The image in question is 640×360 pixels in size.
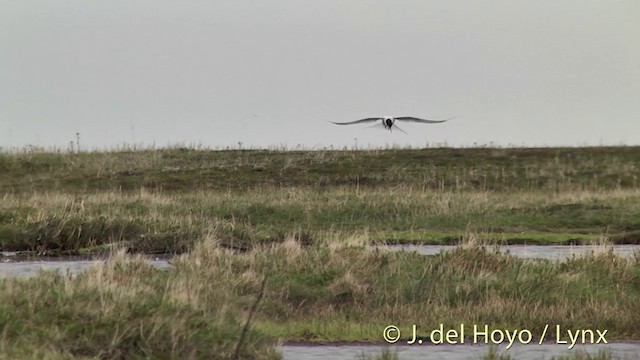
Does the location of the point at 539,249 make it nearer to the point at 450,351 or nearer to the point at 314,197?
the point at 314,197

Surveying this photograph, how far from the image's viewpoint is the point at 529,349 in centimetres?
1639

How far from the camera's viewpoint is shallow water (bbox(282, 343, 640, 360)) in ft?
51.0

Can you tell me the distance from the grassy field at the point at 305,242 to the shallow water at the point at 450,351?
22.3 inches

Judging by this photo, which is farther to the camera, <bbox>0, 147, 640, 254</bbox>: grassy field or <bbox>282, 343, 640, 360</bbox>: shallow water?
<bbox>0, 147, 640, 254</bbox>: grassy field

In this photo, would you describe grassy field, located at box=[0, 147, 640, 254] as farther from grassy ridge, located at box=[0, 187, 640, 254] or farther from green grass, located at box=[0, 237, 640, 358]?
green grass, located at box=[0, 237, 640, 358]

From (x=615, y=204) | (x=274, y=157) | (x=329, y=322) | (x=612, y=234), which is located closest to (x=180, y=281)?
(x=329, y=322)

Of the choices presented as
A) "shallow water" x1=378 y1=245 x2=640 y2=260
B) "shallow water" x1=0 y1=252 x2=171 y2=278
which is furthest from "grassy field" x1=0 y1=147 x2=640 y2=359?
"shallow water" x1=0 y1=252 x2=171 y2=278

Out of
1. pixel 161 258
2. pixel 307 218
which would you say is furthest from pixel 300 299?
pixel 307 218

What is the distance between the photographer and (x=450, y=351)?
53.1 ft

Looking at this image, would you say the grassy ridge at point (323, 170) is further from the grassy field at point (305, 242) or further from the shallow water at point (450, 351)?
the shallow water at point (450, 351)

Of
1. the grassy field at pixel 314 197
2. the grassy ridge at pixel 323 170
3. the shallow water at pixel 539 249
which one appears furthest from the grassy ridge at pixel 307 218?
the grassy ridge at pixel 323 170

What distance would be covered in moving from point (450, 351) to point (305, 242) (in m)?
14.3

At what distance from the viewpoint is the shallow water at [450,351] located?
612 inches

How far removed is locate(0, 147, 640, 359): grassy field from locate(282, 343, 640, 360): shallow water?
1.86 feet
